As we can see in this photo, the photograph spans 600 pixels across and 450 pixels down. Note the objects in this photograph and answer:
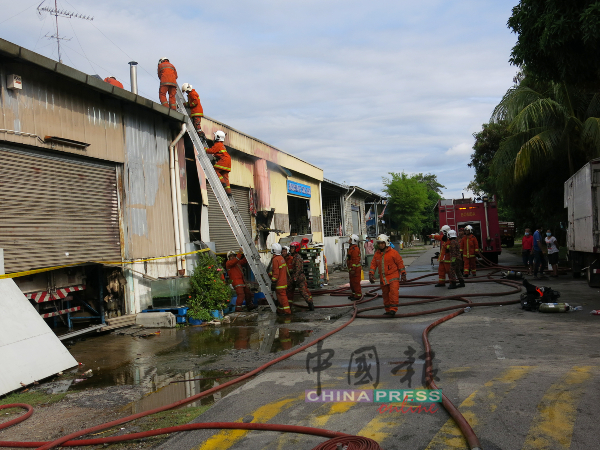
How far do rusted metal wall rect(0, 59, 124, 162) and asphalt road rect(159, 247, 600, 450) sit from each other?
5.53 metres

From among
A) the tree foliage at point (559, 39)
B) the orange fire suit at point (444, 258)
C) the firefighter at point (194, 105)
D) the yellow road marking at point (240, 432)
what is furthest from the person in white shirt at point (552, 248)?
the yellow road marking at point (240, 432)

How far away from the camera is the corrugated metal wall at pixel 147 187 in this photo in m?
10.5

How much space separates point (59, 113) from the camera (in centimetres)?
887

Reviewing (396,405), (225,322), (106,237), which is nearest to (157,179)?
(106,237)

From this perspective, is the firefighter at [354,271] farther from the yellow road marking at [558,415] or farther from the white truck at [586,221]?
the yellow road marking at [558,415]

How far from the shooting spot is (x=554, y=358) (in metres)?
6.08

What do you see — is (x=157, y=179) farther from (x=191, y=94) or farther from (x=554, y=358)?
(x=554, y=358)

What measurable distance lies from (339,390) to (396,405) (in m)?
0.73

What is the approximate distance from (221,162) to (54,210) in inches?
181

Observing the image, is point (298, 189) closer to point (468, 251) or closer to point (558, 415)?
point (468, 251)

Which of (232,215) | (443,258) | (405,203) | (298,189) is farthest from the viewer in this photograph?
(405,203)

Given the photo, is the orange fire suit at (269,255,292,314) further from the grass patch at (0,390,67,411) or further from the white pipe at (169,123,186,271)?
the grass patch at (0,390,67,411)

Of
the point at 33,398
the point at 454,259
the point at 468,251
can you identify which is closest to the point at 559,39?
the point at 454,259

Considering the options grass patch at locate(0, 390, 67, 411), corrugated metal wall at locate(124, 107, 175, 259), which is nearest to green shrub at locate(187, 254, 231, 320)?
corrugated metal wall at locate(124, 107, 175, 259)
